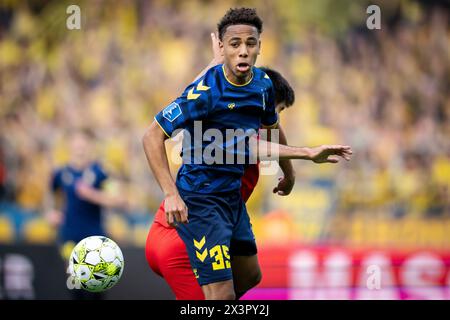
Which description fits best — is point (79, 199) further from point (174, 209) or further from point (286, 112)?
point (174, 209)

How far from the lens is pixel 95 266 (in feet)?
16.6

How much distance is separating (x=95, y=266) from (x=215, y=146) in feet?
3.92

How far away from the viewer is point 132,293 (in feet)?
33.0

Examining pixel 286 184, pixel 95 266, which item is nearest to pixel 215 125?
pixel 286 184

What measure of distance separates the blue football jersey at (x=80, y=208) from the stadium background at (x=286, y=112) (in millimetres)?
1521

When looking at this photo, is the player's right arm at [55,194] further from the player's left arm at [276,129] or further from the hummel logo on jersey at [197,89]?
the hummel logo on jersey at [197,89]

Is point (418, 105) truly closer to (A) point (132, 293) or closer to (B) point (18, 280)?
(A) point (132, 293)

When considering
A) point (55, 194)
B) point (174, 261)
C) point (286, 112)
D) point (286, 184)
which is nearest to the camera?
point (174, 261)

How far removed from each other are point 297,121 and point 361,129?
97 centimetres

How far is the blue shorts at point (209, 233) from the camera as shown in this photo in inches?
181

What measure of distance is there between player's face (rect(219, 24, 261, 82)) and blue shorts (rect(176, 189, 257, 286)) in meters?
0.79

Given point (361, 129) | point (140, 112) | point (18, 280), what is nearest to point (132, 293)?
point (18, 280)

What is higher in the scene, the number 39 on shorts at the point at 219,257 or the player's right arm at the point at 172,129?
the player's right arm at the point at 172,129

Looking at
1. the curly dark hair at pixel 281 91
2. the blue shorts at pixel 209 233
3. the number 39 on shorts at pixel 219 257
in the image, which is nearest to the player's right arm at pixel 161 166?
the blue shorts at pixel 209 233
